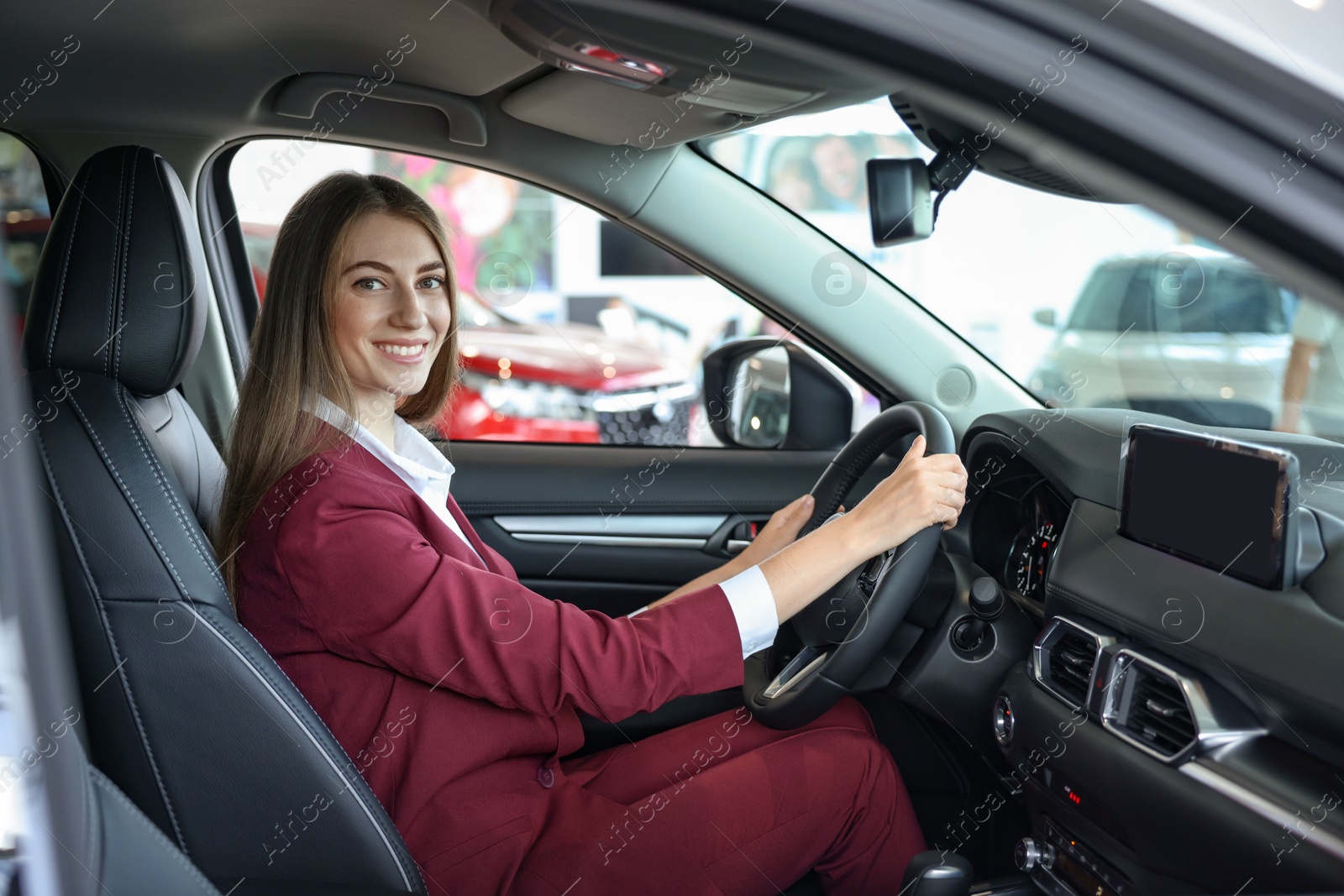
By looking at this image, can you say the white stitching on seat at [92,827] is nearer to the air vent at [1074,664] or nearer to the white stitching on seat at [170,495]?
the white stitching on seat at [170,495]

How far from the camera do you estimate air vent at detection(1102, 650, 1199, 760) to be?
111 centimetres

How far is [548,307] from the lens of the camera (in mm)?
8305

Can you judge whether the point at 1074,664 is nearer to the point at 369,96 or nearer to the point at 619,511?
the point at 619,511

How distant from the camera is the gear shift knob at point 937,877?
1.27 meters

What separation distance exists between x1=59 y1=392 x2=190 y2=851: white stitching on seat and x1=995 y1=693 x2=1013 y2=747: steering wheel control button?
0.99m

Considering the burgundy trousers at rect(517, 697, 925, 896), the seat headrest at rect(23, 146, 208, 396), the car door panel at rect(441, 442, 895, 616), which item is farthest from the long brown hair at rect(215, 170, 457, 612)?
the car door panel at rect(441, 442, 895, 616)

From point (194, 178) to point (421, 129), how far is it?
19.8 inches

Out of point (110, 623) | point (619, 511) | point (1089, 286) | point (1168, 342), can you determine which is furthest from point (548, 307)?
point (110, 623)

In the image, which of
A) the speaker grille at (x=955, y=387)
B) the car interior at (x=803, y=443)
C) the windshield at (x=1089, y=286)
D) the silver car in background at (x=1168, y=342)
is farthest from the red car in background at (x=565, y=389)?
the speaker grille at (x=955, y=387)

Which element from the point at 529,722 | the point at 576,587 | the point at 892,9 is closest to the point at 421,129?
the point at 576,587

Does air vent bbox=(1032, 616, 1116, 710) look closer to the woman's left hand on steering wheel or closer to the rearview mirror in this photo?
the woman's left hand on steering wheel

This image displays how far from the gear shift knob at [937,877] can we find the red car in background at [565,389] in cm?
322

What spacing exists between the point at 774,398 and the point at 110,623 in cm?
148

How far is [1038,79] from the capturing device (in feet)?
2.15
